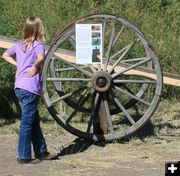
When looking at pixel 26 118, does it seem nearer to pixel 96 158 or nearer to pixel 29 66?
pixel 29 66

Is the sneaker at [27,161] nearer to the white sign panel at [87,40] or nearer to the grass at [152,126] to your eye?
the white sign panel at [87,40]

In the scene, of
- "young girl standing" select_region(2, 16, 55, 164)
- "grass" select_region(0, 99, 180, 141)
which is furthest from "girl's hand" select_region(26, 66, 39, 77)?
"grass" select_region(0, 99, 180, 141)

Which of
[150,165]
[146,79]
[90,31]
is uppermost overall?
Result: [90,31]

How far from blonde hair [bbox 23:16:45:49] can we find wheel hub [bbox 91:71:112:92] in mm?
1099

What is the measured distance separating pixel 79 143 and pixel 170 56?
4164 millimetres

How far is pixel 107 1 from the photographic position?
45.9 feet

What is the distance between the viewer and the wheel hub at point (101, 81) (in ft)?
23.8

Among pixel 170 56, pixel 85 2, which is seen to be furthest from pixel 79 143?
pixel 85 2

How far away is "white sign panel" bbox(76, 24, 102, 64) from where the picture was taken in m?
7.19

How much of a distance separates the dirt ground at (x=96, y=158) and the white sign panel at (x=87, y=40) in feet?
3.80

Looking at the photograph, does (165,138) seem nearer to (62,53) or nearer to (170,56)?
(62,53)

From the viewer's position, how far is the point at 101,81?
7262mm

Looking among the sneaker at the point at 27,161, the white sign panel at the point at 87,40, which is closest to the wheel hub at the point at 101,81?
the white sign panel at the point at 87,40

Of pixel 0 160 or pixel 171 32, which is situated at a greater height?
pixel 171 32
